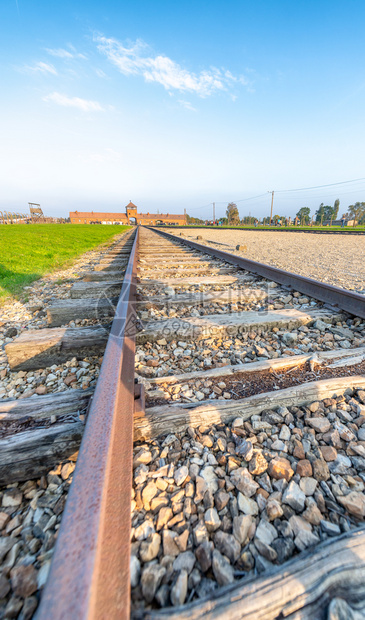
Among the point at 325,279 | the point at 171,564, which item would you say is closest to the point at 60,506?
the point at 171,564

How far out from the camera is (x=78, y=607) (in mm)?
405

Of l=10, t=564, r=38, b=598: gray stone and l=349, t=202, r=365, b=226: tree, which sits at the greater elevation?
l=349, t=202, r=365, b=226: tree

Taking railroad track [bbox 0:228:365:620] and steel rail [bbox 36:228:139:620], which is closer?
steel rail [bbox 36:228:139:620]

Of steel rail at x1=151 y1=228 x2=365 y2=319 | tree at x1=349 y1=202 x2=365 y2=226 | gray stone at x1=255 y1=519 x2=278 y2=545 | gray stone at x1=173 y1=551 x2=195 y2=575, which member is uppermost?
tree at x1=349 y1=202 x2=365 y2=226

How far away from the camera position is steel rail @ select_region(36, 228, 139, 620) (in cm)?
42

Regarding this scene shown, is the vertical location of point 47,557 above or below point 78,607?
below

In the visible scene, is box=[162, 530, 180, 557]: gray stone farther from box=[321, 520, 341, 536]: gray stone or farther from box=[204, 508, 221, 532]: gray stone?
box=[321, 520, 341, 536]: gray stone

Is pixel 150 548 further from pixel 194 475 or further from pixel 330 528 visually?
pixel 330 528

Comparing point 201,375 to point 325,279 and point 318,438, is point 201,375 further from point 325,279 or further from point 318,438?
point 325,279

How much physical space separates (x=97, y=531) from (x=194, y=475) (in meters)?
0.49

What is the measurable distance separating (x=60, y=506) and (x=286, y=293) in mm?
2676

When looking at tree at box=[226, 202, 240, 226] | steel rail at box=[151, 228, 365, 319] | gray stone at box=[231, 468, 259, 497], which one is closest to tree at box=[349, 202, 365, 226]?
tree at box=[226, 202, 240, 226]

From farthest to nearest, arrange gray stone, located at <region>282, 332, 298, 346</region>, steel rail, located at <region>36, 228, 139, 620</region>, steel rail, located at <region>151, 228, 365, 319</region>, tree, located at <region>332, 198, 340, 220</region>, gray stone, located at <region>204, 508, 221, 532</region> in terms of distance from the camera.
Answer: tree, located at <region>332, 198, 340, 220</region>
steel rail, located at <region>151, 228, 365, 319</region>
gray stone, located at <region>282, 332, 298, 346</region>
gray stone, located at <region>204, 508, 221, 532</region>
steel rail, located at <region>36, 228, 139, 620</region>

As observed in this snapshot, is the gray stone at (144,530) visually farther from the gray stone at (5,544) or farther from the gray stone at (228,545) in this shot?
the gray stone at (5,544)
